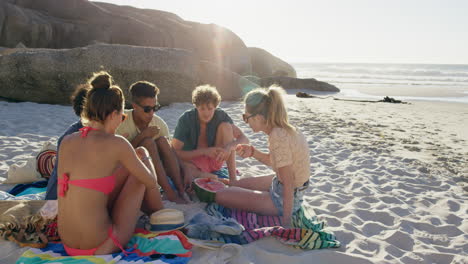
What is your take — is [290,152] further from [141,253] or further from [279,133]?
[141,253]

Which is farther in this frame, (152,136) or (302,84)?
(302,84)

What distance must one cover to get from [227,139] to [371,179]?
6.39ft

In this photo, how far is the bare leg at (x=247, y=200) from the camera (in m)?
3.25

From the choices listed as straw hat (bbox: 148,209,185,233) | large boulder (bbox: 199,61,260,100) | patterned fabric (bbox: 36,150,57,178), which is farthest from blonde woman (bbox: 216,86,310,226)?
large boulder (bbox: 199,61,260,100)

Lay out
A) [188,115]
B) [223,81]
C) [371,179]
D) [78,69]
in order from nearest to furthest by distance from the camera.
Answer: [188,115], [371,179], [78,69], [223,81]

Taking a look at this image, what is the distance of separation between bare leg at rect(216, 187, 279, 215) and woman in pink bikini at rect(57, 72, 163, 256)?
3.54 feet

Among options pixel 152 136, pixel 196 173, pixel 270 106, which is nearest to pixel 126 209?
pixel 152 136

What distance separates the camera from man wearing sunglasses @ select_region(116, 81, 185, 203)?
3477 mm

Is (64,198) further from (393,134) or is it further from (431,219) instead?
(393,134)

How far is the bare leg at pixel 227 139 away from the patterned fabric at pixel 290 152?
3.43 ft

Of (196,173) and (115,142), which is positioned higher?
(115,142)

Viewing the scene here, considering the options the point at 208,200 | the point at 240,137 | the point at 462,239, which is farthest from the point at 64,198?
the point at 462,239

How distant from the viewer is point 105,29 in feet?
59.8

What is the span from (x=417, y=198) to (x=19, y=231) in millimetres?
3855
